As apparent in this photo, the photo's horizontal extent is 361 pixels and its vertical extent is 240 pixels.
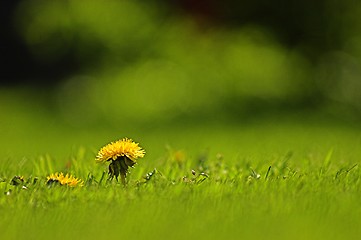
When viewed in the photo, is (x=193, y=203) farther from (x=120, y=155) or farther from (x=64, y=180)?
(x=64, y=180)

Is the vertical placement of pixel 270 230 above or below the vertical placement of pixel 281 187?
below

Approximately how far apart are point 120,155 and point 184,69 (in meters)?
5.21

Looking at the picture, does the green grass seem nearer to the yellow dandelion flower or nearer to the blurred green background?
the yellow dandelion flower

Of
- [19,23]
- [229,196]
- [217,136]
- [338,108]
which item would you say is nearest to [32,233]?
[229,196]

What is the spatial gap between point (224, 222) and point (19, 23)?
802 cm

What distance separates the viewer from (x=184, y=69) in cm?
820

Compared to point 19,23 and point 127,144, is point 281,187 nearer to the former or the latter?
point 127,144

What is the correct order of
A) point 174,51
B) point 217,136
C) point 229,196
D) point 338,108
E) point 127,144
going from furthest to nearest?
point 174,51 → point 338,108 → point 217,136 → point 127,144 → point 229,196

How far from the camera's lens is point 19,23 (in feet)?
33.5

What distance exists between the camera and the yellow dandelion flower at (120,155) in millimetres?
3031

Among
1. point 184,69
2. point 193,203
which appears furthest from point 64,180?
point 184,69

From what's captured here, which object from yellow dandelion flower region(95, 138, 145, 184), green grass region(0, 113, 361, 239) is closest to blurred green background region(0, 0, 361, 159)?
green grass region(0, 113, 361, 239)

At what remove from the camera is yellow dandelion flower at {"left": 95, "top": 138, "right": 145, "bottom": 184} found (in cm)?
303

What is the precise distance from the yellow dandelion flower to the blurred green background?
3.34 meters
